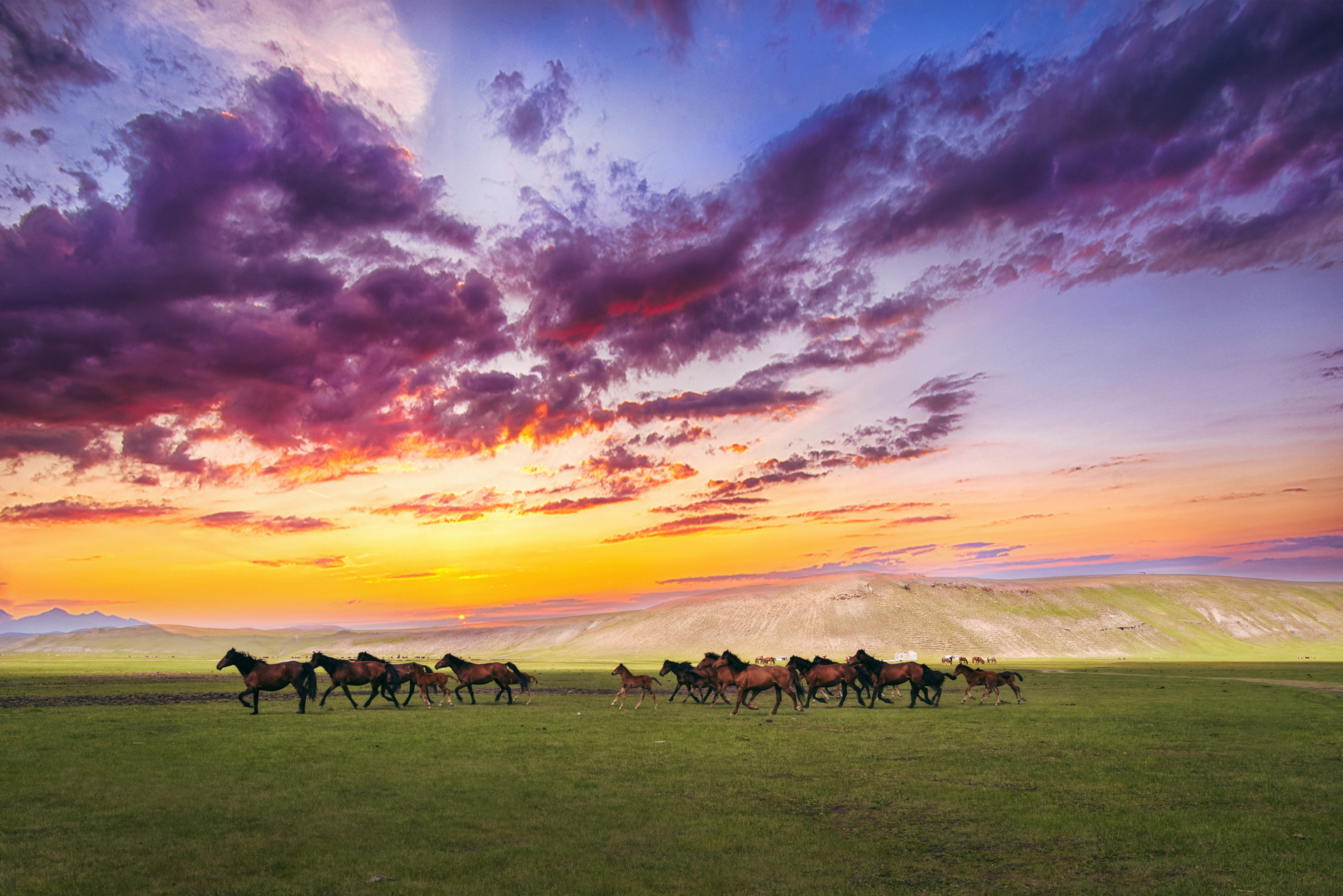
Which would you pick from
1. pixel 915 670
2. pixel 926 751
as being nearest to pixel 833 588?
pixel 915 670

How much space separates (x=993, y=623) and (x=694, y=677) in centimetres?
14383

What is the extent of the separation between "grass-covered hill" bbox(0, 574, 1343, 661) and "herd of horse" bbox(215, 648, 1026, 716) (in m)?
99.3

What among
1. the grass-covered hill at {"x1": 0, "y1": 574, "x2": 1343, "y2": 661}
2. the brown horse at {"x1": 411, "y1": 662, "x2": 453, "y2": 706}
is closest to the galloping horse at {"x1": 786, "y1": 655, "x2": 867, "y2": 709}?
the brown horse at {"x1": 411, "y1": 662, "x2": 453, "y2": 706}

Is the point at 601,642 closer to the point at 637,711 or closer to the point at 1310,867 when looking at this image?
the point at 637,711

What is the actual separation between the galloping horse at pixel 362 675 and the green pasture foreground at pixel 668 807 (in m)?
7.66

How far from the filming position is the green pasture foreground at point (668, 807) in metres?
10.2

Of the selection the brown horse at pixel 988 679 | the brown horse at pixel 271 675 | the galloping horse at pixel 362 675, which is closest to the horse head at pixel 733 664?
the brown horse at pixel 988 679

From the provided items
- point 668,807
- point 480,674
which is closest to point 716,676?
point 480,674

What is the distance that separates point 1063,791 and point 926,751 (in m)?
5.53

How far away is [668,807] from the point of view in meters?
14.0

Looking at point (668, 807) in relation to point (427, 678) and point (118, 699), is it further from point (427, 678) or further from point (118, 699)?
point (118, 699)

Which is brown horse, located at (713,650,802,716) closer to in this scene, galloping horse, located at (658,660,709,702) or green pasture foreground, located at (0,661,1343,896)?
green pasture foreground, located at (0,661,1343,896)

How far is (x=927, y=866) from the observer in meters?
10.7

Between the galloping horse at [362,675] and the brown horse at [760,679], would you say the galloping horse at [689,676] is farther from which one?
the galloping horse at [362,675]
